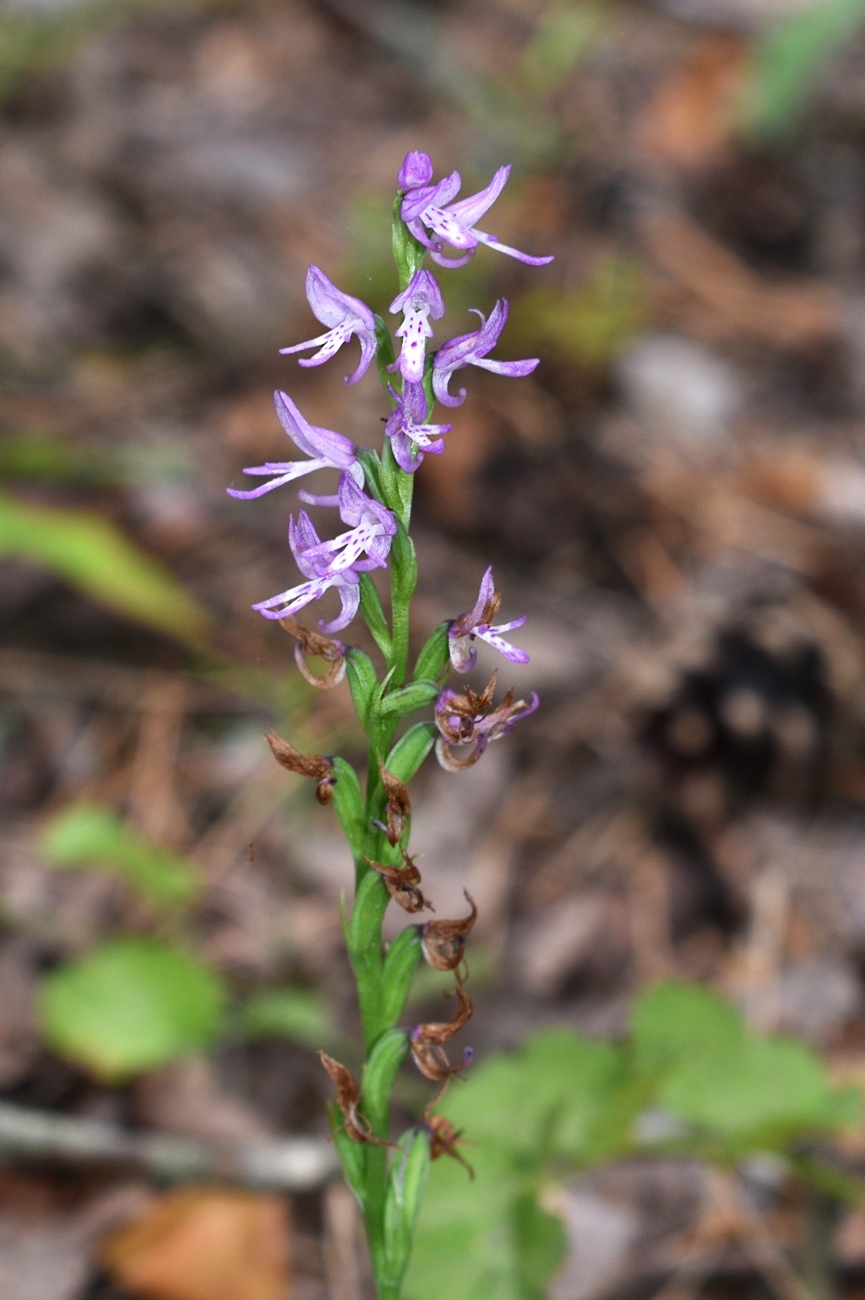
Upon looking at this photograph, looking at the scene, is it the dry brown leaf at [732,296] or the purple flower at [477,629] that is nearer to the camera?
the purple flower at [477,629]

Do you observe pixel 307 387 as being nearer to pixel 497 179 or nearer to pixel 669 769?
pixel 669 769

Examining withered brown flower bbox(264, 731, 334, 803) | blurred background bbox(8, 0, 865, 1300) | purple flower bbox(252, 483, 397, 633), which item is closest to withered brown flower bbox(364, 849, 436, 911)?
withered brown flower bbox(264, 731, 334, 803)

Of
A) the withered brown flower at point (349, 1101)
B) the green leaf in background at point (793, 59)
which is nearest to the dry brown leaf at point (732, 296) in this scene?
the green leaf in background at point (793, 59)

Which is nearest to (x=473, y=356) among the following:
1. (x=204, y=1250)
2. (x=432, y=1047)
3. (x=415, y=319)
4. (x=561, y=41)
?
(x=415, y=319)

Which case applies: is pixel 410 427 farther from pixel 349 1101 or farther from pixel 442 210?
pixel 349 1101

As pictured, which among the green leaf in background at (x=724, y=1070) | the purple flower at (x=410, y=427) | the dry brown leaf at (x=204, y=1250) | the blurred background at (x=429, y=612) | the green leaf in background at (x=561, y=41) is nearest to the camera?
the purple flower at (x=410, y=427)

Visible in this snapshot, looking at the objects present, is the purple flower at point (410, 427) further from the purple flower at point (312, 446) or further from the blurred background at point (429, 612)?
the blurred background at point (429, 612)
